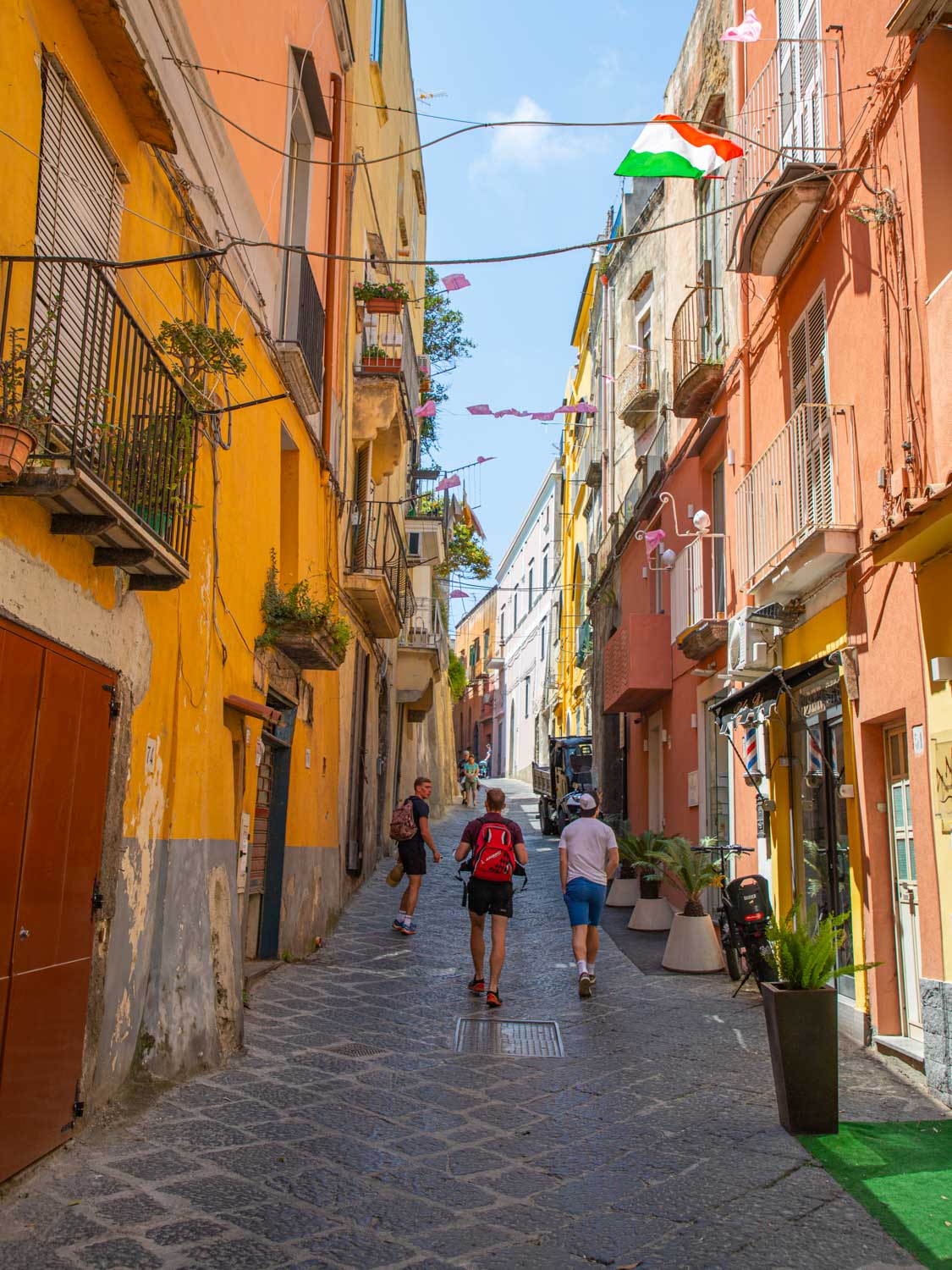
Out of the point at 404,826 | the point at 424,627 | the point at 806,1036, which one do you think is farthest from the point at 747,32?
the point at 424,627

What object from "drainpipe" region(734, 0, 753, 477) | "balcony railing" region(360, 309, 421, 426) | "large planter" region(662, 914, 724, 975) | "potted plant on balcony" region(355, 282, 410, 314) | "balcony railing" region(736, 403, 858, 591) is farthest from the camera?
"balcony railing" region(360, 309, 421, 426)

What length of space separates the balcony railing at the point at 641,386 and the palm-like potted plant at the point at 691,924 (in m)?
8.70

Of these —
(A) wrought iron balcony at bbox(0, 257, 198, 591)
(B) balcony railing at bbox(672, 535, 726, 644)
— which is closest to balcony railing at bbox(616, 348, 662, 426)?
(B) balcony railing at bbox(672, 535, 726, 644)

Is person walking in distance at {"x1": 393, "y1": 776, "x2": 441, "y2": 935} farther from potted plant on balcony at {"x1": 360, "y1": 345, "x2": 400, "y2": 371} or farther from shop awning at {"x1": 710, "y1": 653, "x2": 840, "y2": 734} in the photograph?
potted plant on balcony at {"x1": 360, "y1": 345, "x2": 400, "y2": 371}

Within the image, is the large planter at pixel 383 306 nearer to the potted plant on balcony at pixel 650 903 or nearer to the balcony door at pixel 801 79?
the balcony door at pixel 801 79

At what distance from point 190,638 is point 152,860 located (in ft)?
4.41

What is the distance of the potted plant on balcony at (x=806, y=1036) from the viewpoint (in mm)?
5465

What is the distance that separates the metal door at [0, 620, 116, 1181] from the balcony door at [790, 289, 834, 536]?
18.9 feet

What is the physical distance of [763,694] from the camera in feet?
32.3

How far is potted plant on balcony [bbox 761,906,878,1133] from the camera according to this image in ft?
17.9

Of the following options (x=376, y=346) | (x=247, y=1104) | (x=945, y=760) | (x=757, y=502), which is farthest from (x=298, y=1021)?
(x=376, y=346)

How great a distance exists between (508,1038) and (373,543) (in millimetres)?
8129

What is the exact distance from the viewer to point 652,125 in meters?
7.86

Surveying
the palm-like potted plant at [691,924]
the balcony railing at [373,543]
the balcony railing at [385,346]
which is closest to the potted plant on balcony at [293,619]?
the palm-like potted plant at [691,924]
